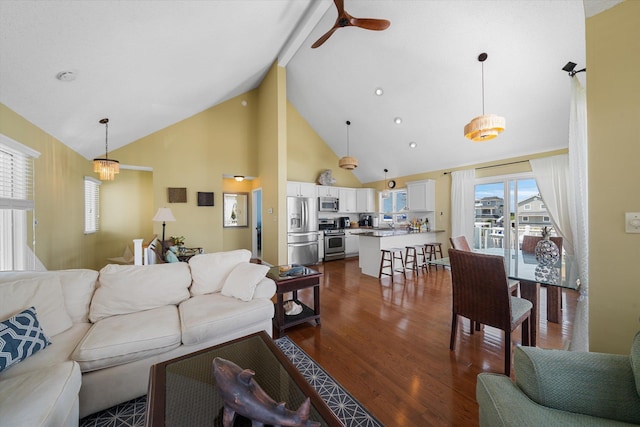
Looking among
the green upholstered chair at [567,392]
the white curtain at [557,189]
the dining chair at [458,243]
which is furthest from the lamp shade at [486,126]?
the white curtain at [557,189]

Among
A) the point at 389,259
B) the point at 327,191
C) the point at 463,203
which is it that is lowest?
the point at 389,259

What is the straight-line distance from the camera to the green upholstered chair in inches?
36.8

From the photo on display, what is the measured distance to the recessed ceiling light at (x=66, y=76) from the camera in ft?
6.93

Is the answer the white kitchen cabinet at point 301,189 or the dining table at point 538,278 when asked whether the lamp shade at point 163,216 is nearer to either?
the white kitchen cabinet at point 301,189

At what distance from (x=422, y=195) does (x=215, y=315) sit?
18.1 feet

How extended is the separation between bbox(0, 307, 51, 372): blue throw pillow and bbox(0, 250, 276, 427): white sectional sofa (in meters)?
0.06

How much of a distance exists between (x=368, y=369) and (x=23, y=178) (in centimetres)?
401

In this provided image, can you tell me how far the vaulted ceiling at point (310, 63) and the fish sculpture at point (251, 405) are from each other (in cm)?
256

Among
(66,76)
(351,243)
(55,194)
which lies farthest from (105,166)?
(351,243)

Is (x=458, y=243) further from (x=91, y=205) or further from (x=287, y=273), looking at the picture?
(x=91, y=205)

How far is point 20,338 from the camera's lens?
1357mm

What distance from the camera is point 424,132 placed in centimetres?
492

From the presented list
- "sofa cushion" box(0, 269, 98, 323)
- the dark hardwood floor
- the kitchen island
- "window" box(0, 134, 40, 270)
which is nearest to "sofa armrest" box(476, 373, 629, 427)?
the dark hardwood floor

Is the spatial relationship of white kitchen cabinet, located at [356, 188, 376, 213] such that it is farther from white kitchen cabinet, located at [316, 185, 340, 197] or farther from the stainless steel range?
the stainless steel range
